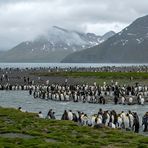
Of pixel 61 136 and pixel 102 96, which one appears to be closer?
pixel 61 136

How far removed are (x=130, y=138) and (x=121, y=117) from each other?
1010cm

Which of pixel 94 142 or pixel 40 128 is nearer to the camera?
pixel 94 142

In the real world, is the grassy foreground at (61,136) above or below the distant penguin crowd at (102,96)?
below

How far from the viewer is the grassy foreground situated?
68.1 ft

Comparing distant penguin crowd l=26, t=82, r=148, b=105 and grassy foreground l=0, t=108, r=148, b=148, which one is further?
distant penguin crowd l=26, t=82, r=148, b=105

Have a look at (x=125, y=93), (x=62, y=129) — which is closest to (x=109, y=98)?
(x=125, y=93)

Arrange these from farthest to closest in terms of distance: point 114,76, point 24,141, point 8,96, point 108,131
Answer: point 114,76 → point 8,96 → point 108,131 → point 24,141

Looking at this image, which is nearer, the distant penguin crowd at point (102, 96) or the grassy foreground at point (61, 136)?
the grassy foreground at point (61, 136)

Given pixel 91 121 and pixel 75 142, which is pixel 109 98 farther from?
pixel 75 142

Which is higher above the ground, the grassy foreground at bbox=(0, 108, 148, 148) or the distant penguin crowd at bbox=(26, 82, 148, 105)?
the distant penguin crowd at bbox=(26, 82, 148, 105)

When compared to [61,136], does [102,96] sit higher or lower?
higher

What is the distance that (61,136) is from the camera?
75.5 ft

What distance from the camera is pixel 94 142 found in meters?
21.7

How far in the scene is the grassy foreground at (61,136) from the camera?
20750 mm
